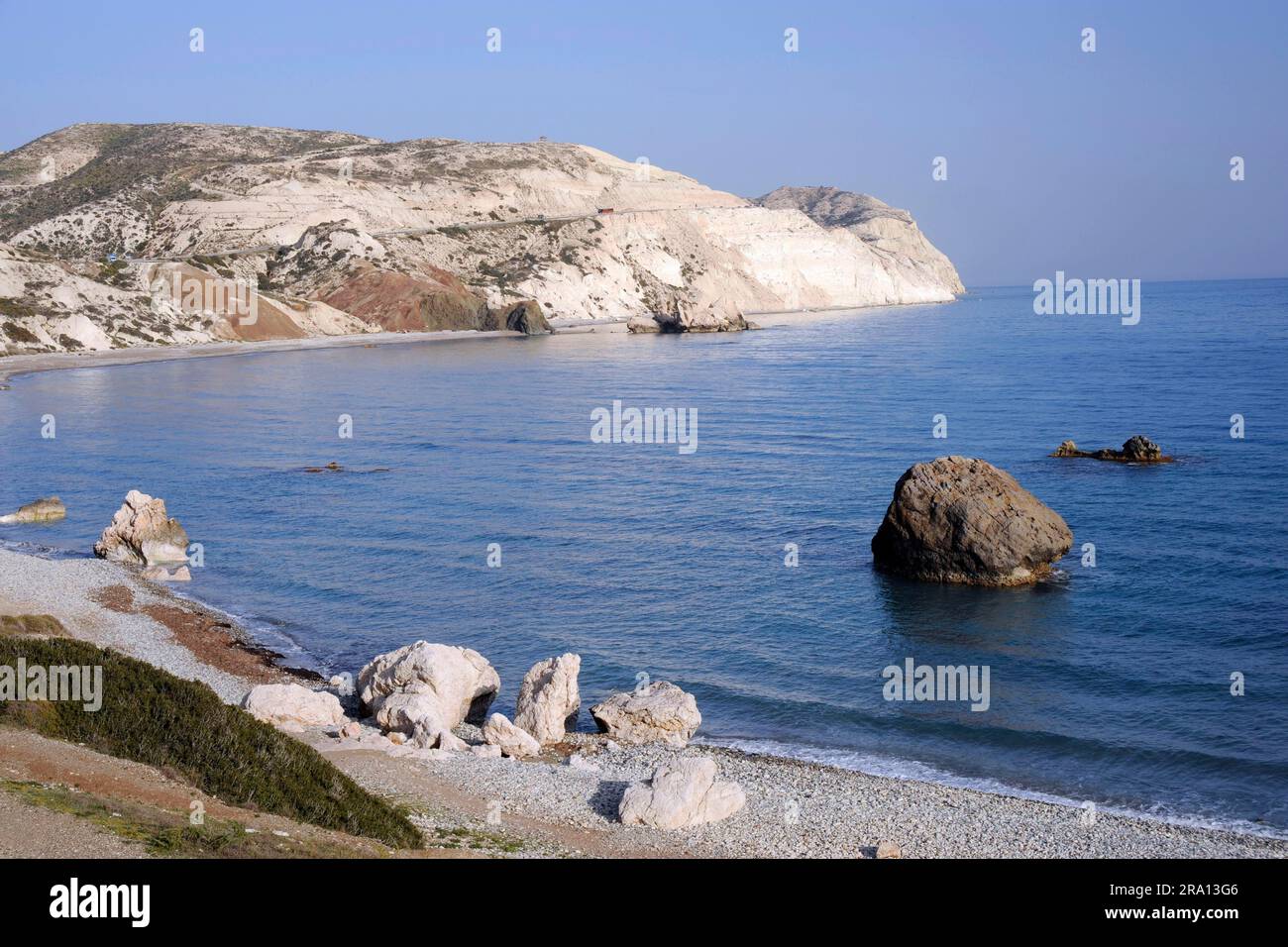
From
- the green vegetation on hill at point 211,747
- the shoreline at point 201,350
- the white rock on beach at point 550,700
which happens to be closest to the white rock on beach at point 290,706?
the green vegetation on hill at point 211,747

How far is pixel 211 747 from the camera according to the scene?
15.6m

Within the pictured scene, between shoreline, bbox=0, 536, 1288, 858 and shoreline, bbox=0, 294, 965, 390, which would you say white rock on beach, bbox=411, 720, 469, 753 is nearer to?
shoreline, bbox=0, 536, 1288, 858

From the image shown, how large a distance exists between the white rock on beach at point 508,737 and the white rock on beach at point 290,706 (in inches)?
105

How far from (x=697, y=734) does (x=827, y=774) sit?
2932mm

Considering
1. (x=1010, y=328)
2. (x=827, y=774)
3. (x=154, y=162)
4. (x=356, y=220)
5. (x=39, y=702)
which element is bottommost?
(x=827, y=774)

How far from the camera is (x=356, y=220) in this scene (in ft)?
500

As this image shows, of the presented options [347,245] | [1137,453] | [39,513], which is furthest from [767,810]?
[347,245]

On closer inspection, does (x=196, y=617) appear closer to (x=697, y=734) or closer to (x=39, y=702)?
(x=39, y=702)

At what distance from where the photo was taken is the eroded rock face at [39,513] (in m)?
37.5

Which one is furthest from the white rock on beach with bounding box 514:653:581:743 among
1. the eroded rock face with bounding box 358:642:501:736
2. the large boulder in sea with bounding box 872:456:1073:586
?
the large boulder in sea with bounding box 872:456:1073:586

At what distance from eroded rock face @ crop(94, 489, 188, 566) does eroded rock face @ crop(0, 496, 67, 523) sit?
585 centimetres

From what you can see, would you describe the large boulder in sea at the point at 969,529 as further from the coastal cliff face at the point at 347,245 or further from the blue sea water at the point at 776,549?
the coastal cliff face at the point at 347,245
